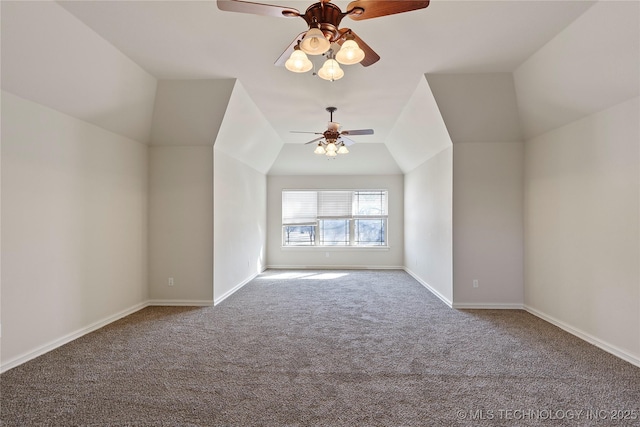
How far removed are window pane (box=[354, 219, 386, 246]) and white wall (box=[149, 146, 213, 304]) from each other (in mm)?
4451

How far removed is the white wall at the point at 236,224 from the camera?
4.90 metres

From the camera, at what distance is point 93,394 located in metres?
2.35

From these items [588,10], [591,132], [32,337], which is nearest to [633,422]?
[591,132]

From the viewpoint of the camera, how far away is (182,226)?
4711 mm

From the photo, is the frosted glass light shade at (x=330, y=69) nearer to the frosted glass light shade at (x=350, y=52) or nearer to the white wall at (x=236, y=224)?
the frosted glass light shade at (x=350, y=52)

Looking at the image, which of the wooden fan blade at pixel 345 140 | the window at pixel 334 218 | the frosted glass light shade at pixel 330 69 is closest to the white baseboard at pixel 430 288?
the window at pixel 334 218

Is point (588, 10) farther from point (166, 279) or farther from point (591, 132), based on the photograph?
point (166, 279)

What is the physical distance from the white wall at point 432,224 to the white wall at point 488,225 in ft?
0.49

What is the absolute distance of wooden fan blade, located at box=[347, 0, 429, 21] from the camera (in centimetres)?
176

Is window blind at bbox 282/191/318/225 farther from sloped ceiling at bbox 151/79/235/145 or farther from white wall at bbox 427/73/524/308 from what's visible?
white wall at bbox 427/73/524/308

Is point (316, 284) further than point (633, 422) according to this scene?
Yes

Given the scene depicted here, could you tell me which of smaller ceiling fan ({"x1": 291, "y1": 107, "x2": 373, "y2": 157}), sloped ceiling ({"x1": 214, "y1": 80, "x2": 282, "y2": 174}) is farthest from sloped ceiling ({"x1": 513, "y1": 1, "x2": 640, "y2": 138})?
sloped ceiling ({"x1": 214, "y1": 80, "x2": 282, "y2": 174})

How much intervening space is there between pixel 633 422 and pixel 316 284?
470 cm

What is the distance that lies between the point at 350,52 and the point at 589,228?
3354mm
